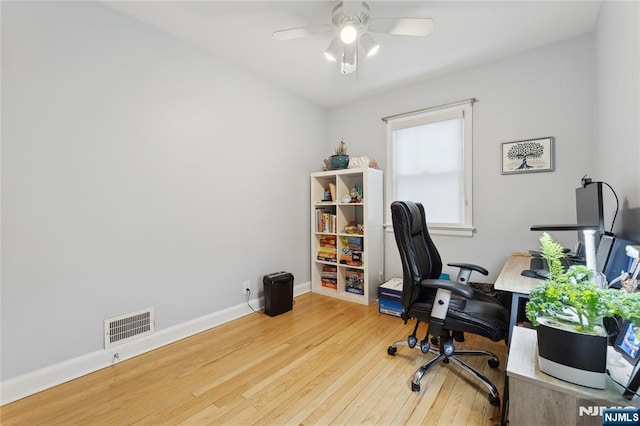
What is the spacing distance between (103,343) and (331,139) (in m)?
3.21

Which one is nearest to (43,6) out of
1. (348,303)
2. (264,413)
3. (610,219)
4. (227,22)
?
(227,22)

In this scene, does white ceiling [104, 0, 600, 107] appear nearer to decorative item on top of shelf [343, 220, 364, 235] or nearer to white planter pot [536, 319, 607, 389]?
decorative item on top of shelf [343, 220, 364, 235]

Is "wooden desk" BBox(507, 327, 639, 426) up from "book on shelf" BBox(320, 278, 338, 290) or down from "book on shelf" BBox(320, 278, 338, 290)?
up

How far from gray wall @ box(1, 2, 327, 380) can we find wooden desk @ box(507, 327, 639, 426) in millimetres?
2295

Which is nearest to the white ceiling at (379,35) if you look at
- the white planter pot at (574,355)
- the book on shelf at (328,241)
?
Result: the book on shelf at (328,241)

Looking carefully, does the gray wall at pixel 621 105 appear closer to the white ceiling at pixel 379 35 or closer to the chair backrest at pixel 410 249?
the white ceiling at pixel 379 35

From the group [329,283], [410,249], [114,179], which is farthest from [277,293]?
[114,179]

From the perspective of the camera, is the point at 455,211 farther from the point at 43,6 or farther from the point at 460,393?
the point at 43,6

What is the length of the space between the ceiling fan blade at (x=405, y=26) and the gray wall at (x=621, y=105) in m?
0.98

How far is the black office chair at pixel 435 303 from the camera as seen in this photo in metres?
1.49

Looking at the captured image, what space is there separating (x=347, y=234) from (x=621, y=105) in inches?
91.3

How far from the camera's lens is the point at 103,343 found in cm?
187

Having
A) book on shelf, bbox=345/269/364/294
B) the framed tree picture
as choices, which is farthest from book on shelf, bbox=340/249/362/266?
the framed tree picture

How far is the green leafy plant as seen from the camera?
738 millimetres
